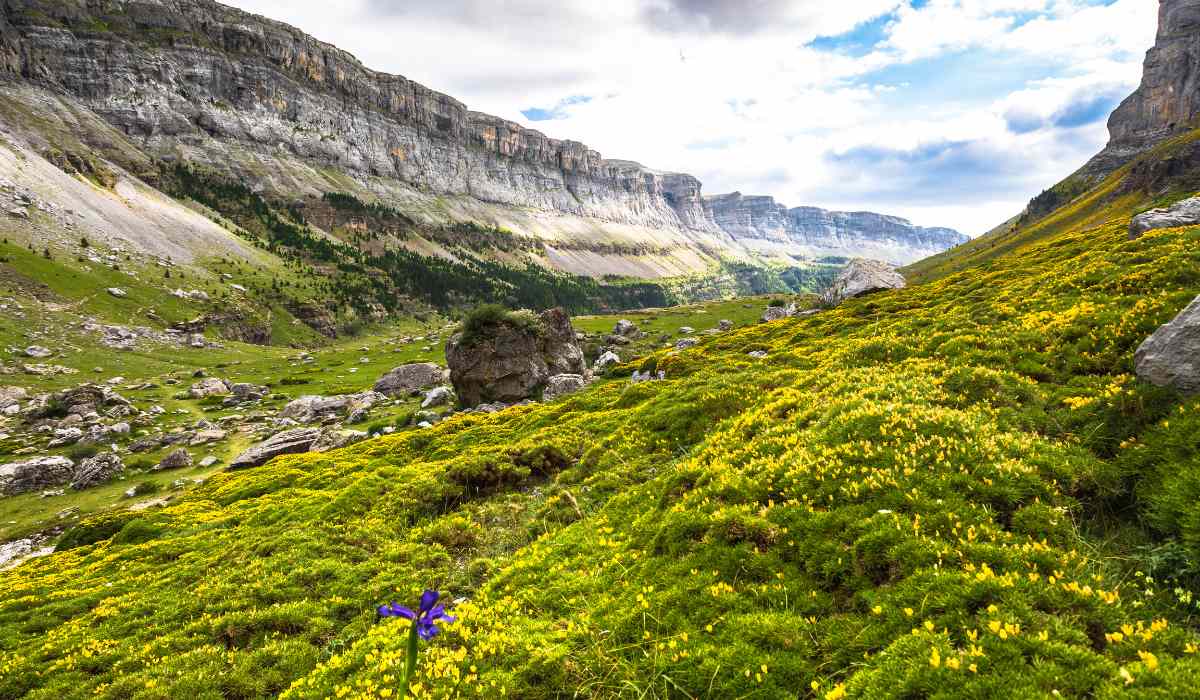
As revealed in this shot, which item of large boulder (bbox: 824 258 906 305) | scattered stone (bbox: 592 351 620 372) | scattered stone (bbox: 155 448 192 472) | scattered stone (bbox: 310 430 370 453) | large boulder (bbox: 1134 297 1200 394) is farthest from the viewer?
scattered stone (bbox: 592 351 620 372)

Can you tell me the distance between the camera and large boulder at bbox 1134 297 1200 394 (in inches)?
Answer: 427

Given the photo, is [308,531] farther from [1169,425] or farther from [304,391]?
[304,391]

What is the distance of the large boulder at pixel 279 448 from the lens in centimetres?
4303

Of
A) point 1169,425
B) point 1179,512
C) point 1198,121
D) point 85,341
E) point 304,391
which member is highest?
point 1198,121

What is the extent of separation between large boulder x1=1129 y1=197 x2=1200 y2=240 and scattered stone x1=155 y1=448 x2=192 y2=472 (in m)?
83.4

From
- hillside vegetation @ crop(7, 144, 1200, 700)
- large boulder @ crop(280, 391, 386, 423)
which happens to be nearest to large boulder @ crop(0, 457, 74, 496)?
large boulder @ crop(280, 391, 386, 423)

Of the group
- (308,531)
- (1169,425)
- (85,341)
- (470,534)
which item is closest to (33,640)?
(308,531)

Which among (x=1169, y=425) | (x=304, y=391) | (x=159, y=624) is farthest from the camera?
(x=304, y=391)

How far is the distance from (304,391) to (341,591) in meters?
74.9

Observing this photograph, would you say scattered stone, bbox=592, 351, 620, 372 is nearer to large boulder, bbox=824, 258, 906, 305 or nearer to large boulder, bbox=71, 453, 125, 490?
large boulder, bbox=824, 258, 906, 305

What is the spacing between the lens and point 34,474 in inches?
1651

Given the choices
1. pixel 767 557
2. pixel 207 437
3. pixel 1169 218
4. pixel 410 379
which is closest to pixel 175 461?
pixel 207 437

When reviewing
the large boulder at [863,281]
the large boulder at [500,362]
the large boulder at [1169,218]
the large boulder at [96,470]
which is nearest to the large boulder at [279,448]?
the large boulder at [96,470]

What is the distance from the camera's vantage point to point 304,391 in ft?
256
